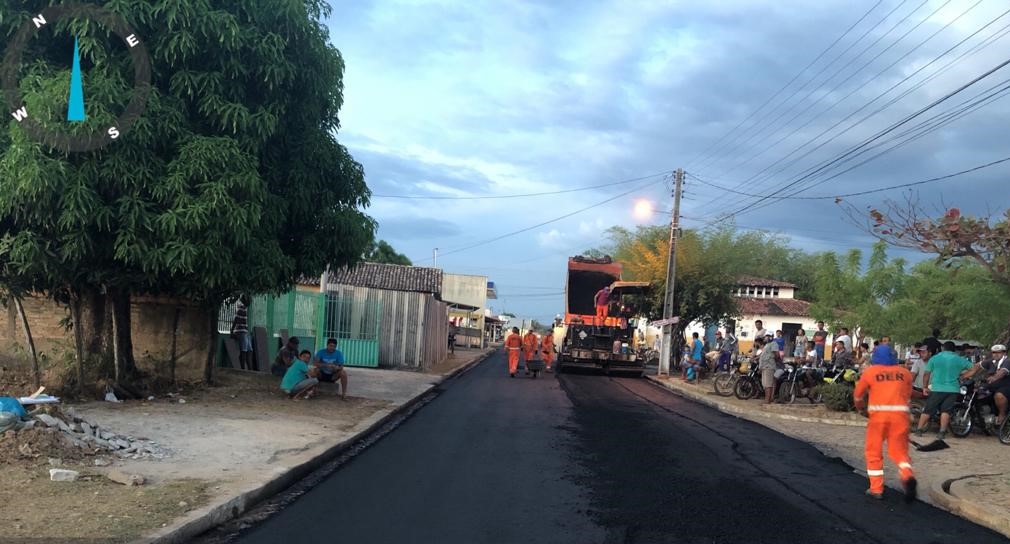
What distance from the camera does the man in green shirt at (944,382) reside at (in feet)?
40.2

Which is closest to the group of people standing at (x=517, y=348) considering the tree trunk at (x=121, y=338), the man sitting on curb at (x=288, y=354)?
the man sitting on curb at (x=288, y=354)

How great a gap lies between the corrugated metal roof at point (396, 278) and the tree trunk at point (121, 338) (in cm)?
2732

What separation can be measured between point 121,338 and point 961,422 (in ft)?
44.3

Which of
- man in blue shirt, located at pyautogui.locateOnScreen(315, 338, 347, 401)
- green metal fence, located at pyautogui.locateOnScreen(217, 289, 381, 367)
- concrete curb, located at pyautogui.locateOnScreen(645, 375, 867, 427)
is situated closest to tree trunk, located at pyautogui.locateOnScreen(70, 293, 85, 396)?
man in blue shirt, located at pyautogui.locateOnScreen(315, 338, 347, 401)

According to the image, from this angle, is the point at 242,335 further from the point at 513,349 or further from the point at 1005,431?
the point at 1005,431

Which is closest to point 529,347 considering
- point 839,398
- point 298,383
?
point 839,398

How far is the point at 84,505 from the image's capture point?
19.4 feet

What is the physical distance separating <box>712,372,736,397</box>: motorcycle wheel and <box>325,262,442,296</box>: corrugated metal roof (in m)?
22.1

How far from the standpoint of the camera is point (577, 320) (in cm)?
2803

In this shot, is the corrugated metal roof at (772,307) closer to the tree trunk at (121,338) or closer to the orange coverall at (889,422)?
the tree trunk at (121,338)

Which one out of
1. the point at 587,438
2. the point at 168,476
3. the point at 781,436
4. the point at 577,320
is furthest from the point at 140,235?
the point at 577,320

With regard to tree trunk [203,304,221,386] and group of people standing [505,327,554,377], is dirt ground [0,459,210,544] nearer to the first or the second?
tree trunk [203,304,221,386]

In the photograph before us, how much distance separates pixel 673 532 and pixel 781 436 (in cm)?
741

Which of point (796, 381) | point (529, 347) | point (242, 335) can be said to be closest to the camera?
point (242, 335)
